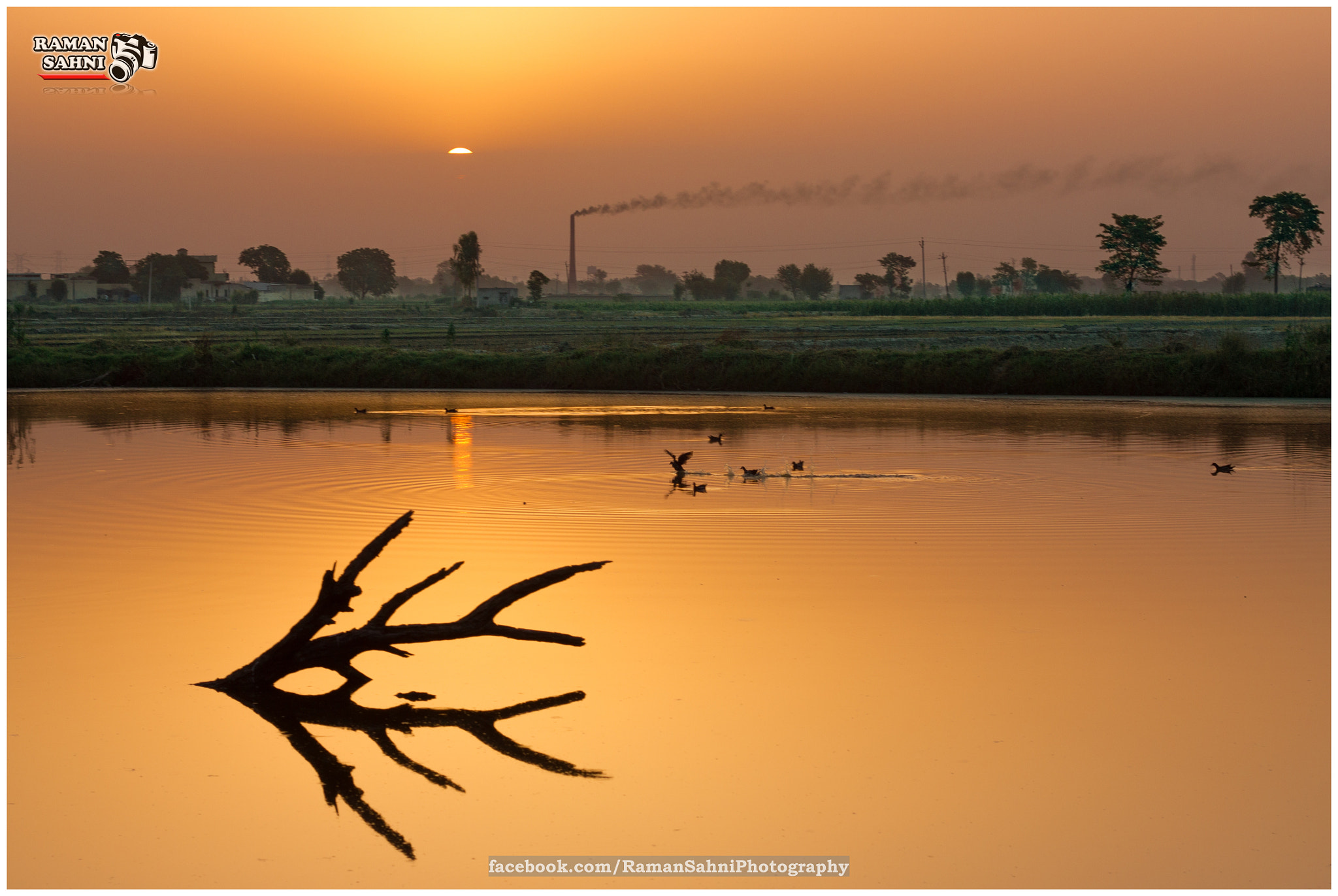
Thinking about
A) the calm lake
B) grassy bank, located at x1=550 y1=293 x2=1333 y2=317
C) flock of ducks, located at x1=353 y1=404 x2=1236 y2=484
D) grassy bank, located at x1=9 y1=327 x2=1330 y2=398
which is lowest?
the calm lake

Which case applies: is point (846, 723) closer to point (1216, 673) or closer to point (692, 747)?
point (692, 747)

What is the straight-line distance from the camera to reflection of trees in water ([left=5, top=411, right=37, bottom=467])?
23.7 m

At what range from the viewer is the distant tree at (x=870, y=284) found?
19600cm

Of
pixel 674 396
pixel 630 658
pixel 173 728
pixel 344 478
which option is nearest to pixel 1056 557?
pixel 630 658

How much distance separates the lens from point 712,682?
8.64 metres

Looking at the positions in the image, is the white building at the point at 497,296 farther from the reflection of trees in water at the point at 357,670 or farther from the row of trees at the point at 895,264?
the reflection of trees in water at the point at 357,670

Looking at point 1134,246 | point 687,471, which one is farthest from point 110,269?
point 687,471

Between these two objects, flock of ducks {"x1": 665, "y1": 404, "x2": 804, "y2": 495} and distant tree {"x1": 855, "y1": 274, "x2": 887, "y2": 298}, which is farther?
distant tree {"x1": 855, "y1": 274, "x2": 887, "y2": 298}

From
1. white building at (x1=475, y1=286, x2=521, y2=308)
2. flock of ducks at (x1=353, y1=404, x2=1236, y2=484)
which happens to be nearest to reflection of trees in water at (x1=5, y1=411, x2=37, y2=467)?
flock of ducks at (x1=353, y1=404, x2=1236, y2=484)

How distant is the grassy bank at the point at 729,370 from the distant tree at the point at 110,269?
111330mm

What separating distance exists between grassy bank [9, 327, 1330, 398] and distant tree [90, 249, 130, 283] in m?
111

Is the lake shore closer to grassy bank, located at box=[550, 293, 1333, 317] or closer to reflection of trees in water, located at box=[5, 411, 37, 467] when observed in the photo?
reflection of trees in water, located at box=[5, 411, 37, 467]

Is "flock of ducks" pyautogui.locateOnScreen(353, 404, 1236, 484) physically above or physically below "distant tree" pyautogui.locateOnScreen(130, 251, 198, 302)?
below

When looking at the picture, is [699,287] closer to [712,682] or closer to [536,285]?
[536,285]
